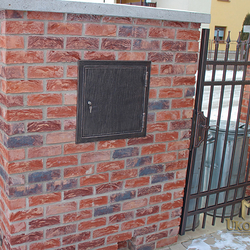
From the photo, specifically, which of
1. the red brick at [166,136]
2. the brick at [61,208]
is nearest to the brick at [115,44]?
the red brick at [166,136]

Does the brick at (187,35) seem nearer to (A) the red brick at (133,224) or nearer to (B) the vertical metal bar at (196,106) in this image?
(B) the vertical metal bar at (196,106)

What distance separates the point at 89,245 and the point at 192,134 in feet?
3.85

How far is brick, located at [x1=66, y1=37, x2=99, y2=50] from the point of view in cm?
195

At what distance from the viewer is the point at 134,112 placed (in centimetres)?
227

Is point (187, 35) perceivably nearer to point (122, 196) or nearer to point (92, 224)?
point (122, 196)

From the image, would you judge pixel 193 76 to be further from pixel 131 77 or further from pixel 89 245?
pixel 89 245

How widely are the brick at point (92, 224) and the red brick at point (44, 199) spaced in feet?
0.94

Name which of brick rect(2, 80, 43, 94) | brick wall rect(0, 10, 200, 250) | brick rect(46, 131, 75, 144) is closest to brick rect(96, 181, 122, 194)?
brick wall rect(0, 10, 200, 250)

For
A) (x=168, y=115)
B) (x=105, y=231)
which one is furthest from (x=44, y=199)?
(x=168, y=115)

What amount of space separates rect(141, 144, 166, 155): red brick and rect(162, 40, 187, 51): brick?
0.72 meters

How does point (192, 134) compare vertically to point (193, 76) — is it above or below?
below

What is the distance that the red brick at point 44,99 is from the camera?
192 centimetres

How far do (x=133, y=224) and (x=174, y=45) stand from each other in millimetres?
1393

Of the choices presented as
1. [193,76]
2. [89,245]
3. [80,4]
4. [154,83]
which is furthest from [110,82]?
[89,245]
